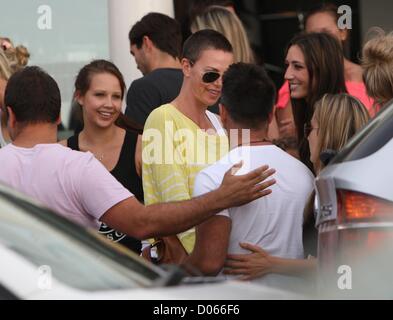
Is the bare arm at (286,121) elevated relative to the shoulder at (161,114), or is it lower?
lower

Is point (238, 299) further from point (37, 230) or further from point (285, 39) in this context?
point (285, 39)

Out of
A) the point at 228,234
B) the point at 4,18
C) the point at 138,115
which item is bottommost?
the point at 228,234

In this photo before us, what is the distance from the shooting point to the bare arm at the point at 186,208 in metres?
5.40

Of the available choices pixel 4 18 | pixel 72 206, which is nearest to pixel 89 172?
pixel 72 206

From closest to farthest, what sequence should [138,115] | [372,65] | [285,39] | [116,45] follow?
1. [372,65]
2. [138,115]
3. [116,45]
4. [285,39]

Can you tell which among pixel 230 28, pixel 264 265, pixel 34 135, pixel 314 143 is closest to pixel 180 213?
pixel 264 265

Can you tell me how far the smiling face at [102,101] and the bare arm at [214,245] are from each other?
164 centimetres

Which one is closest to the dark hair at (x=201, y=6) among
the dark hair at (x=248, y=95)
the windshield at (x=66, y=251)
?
Result: the dark hair at (x=248, y=95)

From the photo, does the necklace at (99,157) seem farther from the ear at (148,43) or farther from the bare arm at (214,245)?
the bare arm at (214,245)

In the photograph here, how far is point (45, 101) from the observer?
5.74 m

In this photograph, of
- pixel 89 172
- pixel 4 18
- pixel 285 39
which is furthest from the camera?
pixel 285 39

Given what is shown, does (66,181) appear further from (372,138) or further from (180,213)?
(372,138)

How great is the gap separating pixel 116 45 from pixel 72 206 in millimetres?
4667

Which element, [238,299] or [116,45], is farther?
[116,45]
